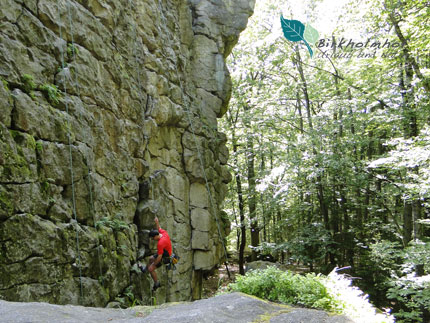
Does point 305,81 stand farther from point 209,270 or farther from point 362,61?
point 209,270

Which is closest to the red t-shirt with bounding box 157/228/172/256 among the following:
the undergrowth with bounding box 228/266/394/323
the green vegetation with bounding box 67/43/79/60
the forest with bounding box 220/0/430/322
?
the undergrowth with bounding box 228/266/394/323

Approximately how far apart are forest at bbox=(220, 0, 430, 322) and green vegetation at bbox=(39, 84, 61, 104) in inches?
313

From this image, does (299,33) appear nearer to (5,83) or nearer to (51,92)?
(51,92)

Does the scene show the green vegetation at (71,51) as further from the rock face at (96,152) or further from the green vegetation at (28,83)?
the green vegetation at (28,83)

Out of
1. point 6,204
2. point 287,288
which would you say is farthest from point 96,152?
point 287,288

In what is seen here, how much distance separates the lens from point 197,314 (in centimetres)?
308

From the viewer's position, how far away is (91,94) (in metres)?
7.00

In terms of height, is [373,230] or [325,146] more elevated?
[325,146]

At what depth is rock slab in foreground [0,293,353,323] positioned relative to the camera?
2.96 m

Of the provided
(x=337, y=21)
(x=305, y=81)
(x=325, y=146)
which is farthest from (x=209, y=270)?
(x=337, y=21)

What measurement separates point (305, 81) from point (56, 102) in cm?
1372

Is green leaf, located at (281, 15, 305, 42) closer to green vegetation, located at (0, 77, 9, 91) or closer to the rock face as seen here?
the rock face

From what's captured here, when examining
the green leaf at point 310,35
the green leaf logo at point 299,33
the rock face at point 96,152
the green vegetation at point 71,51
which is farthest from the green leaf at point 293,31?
the green vegetation at point 71,51

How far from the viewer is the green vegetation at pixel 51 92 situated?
5730mm
